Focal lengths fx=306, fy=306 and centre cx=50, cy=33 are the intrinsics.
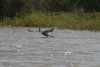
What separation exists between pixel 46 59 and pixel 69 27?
12.3 meters

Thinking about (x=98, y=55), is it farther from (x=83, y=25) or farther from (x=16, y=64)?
(x=83, y=25)

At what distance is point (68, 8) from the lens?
30.3 m

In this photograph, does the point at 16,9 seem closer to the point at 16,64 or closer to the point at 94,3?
the point at 94,3

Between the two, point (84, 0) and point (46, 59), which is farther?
point (84, 0)

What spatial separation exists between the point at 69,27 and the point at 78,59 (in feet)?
40.2

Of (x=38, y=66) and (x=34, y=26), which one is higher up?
(x=38, y=66)

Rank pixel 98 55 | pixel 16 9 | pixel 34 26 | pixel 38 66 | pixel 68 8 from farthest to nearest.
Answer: pixel 68 8 → pixel 16 9 → pixel 34 26 → pixel 98 55 → pixel 38 66

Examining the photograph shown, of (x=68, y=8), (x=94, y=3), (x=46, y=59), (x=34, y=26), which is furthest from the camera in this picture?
(x=68, y=8)

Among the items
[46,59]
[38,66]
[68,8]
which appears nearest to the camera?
[38,66]

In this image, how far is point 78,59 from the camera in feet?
24.6

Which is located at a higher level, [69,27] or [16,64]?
[16,64]

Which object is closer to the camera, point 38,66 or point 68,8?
point 38,66

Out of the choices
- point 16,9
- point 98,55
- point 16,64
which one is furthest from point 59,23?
point 16,64

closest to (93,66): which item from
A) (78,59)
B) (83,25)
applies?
(78,59)
